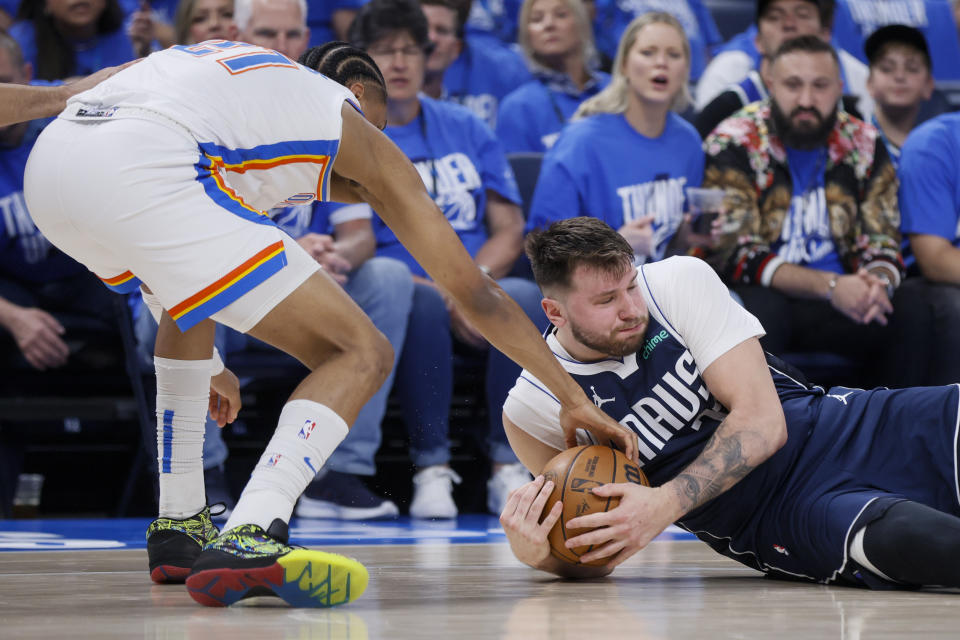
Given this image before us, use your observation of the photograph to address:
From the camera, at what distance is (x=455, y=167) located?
5246 mm

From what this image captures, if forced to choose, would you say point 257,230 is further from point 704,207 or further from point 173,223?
point 704,207

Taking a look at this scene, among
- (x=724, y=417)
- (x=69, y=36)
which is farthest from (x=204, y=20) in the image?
(x=724, y=417)

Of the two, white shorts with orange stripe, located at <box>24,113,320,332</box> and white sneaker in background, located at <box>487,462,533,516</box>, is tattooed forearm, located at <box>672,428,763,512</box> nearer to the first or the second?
white shorts with orange stripe, located at <box>24,113,320,332</box>

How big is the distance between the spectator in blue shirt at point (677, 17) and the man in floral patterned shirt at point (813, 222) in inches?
89.5

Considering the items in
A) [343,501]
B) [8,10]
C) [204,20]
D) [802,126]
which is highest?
[8,10]

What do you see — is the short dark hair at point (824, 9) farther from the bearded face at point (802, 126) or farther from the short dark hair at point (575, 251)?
the short dark hair at point (575, 251)

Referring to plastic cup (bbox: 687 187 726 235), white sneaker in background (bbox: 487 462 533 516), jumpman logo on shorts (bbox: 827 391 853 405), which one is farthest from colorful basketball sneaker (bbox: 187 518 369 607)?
plastic cup (bbox: 687 187 726 235)

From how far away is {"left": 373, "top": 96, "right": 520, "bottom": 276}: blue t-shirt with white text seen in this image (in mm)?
5168

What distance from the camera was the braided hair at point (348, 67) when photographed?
288 centimetres

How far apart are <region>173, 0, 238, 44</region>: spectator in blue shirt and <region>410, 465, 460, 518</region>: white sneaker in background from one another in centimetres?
213

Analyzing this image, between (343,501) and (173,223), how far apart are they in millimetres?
2534

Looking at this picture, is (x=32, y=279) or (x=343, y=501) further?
(x=32, y=279)

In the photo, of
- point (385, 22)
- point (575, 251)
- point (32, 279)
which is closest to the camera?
point (575, 251)

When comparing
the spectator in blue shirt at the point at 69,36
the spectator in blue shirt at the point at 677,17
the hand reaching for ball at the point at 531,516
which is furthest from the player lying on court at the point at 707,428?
the spectator in blue shirt at the point at 677,17
